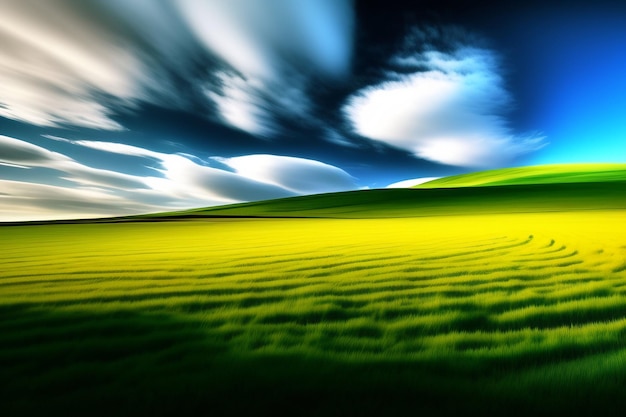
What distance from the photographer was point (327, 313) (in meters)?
4.52

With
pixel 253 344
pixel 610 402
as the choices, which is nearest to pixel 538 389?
pixel 610 402

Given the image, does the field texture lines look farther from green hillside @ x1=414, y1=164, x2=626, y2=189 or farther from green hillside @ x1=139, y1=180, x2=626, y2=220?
green hillside @ x1=414, y1=164, x2=626, y2=189

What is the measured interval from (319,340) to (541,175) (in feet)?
291

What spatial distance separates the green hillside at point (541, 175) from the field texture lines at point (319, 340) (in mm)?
72265

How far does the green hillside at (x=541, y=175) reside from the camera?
65.2 metres

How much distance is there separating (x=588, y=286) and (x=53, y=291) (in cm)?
922

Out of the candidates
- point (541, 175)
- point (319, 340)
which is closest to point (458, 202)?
point (541, 175)

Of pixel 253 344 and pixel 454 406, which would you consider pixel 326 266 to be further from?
pixel 454 406

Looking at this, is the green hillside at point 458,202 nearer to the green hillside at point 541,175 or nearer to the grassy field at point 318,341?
the green hillside at point 541,175

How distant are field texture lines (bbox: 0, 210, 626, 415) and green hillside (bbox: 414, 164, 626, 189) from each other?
7227cm

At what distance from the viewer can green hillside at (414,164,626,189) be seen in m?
65.2

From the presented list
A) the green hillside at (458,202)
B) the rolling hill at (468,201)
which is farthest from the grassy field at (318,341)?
the rolling hill at (468,201)

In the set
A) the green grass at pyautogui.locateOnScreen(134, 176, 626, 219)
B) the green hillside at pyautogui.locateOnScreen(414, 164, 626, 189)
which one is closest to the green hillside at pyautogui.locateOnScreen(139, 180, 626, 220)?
the green grass at pyautogui.locateOnScreen(134, 176, 626, 219)

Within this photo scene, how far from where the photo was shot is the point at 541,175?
74.6m
